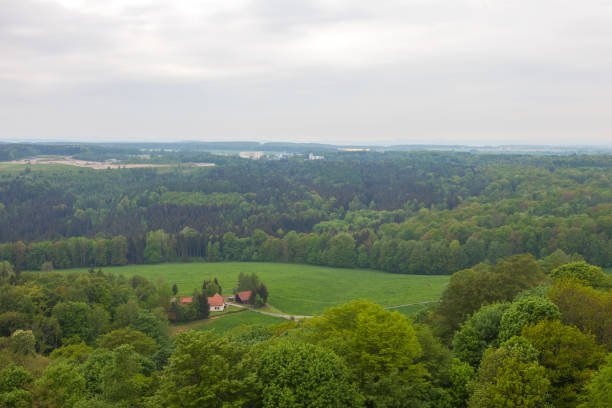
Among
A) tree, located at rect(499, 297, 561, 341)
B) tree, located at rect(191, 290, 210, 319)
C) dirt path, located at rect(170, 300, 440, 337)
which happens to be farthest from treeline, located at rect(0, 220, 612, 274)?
tree, located at rect(499, 297, 561, 341)

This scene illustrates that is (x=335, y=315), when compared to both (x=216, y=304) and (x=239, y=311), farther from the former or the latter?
(x=216, y=304)

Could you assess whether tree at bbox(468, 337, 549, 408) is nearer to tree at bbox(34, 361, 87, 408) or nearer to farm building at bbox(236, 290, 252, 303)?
tree at bbox(34, 361, 87, 408)

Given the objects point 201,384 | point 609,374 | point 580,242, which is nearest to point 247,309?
point 201,384

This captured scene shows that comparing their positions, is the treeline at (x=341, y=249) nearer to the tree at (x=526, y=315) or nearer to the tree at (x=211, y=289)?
the tree at (x=211, y=289)

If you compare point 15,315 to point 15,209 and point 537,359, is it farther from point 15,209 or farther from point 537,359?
point 15,209

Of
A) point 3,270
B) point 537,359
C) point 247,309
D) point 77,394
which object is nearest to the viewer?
point 537,359

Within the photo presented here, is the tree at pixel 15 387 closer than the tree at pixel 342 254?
Yes

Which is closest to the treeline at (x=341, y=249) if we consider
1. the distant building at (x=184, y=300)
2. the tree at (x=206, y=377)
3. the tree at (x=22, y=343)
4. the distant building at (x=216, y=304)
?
the distant building at (x=184, y=300)
